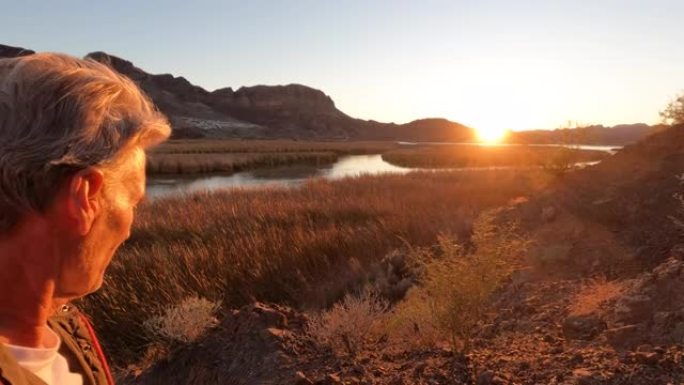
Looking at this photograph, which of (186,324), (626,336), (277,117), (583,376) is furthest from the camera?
(277,117)

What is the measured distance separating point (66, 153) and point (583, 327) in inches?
154

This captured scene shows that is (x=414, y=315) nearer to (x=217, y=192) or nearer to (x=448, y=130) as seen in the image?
(x=217, y=192)

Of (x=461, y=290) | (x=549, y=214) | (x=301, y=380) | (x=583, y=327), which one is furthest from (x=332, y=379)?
(x=549, y=214)

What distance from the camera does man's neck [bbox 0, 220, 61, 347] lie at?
4.44 ft

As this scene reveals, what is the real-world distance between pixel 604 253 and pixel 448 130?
17073 centimetres

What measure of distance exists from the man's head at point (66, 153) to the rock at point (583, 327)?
3632 mm

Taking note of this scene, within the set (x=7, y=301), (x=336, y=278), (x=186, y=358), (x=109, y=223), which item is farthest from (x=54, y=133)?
(x=336, y=278)

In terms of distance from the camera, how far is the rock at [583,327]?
4.16m

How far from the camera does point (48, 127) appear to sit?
1.34m

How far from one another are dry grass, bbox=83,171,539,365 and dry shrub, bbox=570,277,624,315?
1.84 meters

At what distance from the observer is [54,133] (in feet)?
4.41

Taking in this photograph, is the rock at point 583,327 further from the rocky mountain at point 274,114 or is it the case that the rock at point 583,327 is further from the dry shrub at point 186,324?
the rocky mountain at point 274,114

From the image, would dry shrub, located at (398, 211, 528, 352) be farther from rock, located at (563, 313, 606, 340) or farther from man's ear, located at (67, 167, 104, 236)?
man's ear, located at (67, 167, 104, 236)

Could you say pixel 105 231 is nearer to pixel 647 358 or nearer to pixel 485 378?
pixel 485 378
